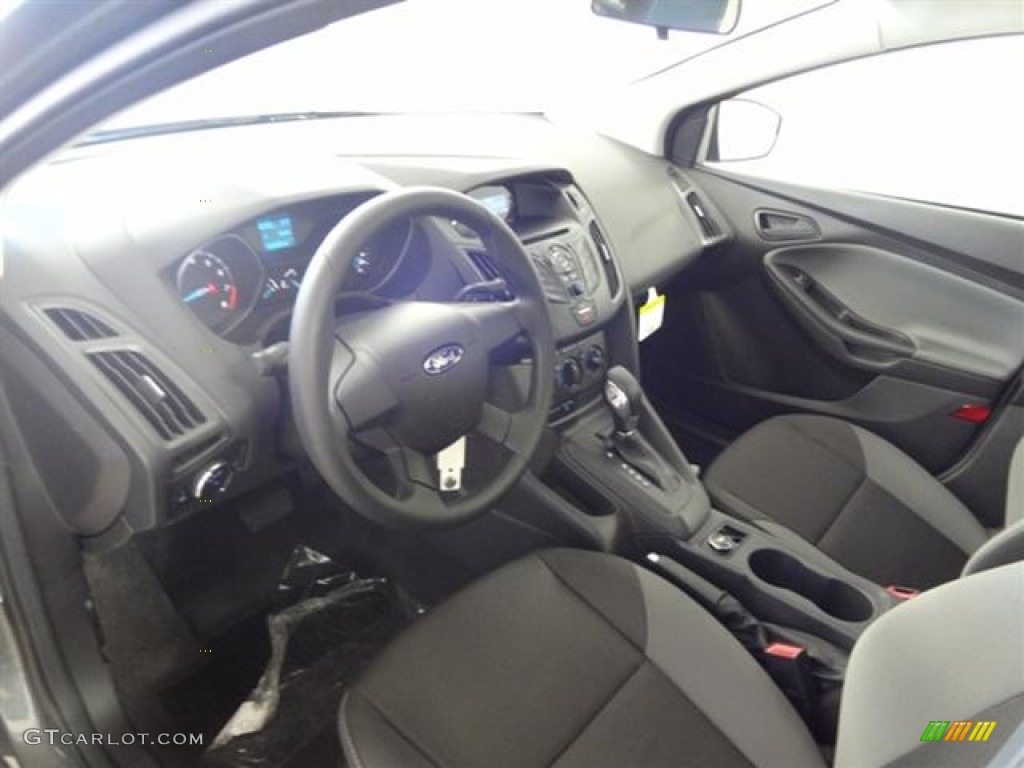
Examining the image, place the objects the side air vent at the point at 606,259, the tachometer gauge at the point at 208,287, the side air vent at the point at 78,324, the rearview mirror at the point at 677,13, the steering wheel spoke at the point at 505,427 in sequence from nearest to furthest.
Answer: the side air vent at the point at 78,324, the tachometer gauge at the point at 208,287, the steering wheel spoke at the point at 505,427, the rearview mirror at the point at 677,13, the side air vent at the point at 606,259

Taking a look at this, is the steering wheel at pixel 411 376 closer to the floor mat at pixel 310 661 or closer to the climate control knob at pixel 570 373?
the climate control knob at pixel 570 373

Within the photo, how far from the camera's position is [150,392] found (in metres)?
1.11

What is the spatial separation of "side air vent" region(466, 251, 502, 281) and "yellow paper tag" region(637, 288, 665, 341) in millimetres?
635

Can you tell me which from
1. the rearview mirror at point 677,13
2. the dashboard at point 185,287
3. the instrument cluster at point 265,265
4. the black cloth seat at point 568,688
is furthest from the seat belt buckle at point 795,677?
the rearview mirror at point 677,13

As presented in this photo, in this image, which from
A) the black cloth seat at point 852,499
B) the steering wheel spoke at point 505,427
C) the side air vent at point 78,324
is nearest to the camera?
the side air vent at point 78,324

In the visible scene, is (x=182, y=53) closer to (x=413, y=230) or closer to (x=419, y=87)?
(x=413, y=230)

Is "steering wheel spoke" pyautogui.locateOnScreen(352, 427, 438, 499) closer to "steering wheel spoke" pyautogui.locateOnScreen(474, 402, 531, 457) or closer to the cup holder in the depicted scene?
"steering wheel spoke" pyautogui.locateOnScreen(474, 402, 531, 457)

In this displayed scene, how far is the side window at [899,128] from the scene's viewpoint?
191cm

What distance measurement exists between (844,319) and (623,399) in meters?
0.71

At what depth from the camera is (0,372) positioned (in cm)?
104

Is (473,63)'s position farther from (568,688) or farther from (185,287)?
(568,688)

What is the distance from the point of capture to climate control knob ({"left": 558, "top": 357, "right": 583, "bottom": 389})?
1680 millimetres

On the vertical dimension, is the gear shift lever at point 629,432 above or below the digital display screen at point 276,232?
below

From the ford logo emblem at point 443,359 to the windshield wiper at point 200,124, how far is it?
0.62 meters
